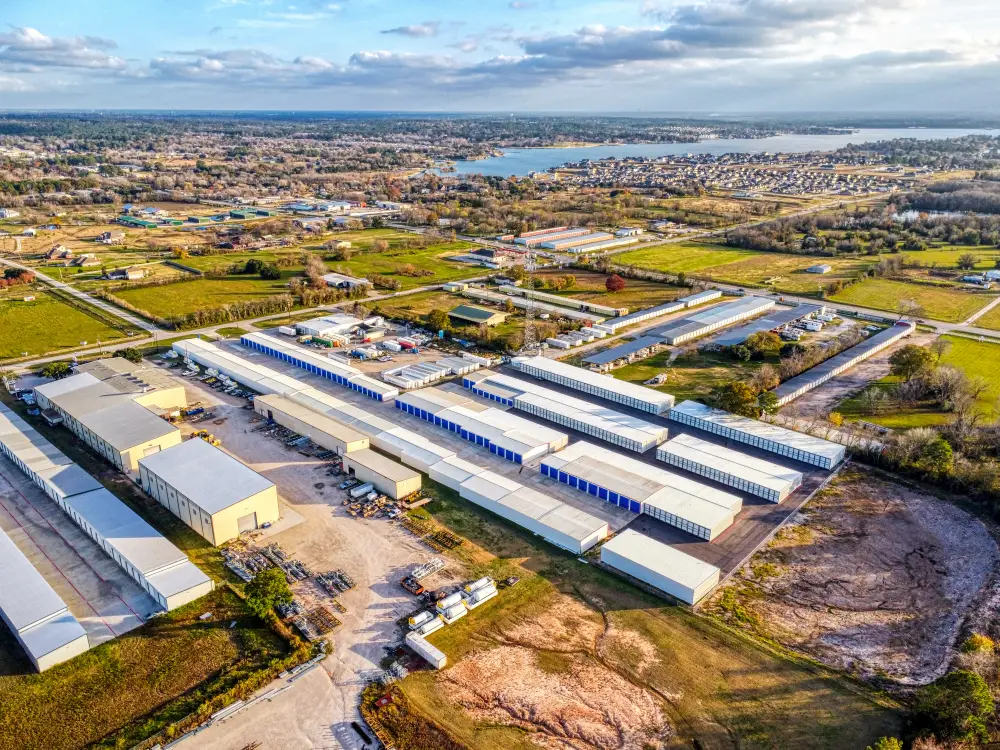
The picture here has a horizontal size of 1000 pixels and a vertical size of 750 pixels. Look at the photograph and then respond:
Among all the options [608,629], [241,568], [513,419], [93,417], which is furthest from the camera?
[513,419]

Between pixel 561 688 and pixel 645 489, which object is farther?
pixel 645 489

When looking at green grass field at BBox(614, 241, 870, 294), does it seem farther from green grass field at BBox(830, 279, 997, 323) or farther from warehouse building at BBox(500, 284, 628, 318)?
warehouse building at BBox(500, 284, 628, 318)

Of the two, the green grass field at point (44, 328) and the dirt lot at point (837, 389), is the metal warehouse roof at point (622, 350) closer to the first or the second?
the dirt lot at point (837, 389)

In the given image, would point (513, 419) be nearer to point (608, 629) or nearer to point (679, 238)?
point (608, 629)

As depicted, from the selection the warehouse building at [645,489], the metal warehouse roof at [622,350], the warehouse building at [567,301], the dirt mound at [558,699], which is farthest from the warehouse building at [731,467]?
the warehouse building at [567,301]

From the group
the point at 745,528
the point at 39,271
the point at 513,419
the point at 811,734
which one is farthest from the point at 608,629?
the point at 39,271


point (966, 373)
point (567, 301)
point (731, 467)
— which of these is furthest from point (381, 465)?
point (966, 373)

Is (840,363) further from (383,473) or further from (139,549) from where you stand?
(139,549)
